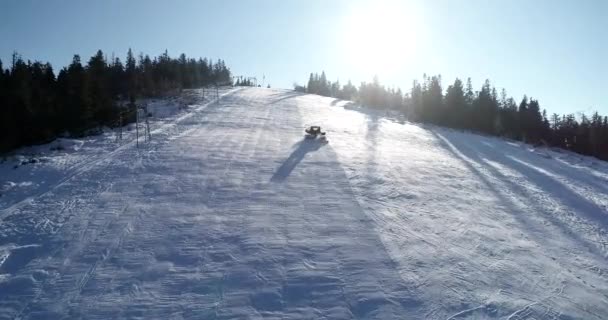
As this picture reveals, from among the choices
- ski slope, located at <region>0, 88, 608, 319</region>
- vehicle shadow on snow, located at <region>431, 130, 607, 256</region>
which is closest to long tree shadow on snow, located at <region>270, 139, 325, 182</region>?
ski slope, located at <region>0, 88, 608, 319</region>

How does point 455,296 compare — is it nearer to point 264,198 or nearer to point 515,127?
point 264,198

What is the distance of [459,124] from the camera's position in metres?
57.0

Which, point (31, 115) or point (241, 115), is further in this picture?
point (241, 115)

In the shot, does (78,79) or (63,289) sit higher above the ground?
(78,79)

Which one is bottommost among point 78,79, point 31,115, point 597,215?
point 597,215

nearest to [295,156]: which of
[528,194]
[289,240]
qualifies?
[528,194]

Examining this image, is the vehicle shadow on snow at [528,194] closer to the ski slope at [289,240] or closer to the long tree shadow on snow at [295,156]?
the ski slope at [289,240]

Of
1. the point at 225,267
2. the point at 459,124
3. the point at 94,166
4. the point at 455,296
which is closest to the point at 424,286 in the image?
the point at 455,296

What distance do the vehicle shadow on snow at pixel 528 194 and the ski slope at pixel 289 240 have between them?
0.11 metres

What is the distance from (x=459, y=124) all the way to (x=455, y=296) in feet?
169

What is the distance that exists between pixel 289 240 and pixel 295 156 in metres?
9.72

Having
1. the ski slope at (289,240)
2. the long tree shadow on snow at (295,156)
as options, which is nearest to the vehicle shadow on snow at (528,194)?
the ski slope at (289,240)

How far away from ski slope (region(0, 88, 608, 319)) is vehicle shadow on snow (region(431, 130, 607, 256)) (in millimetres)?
107

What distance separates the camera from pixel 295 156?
2014 centimetres
